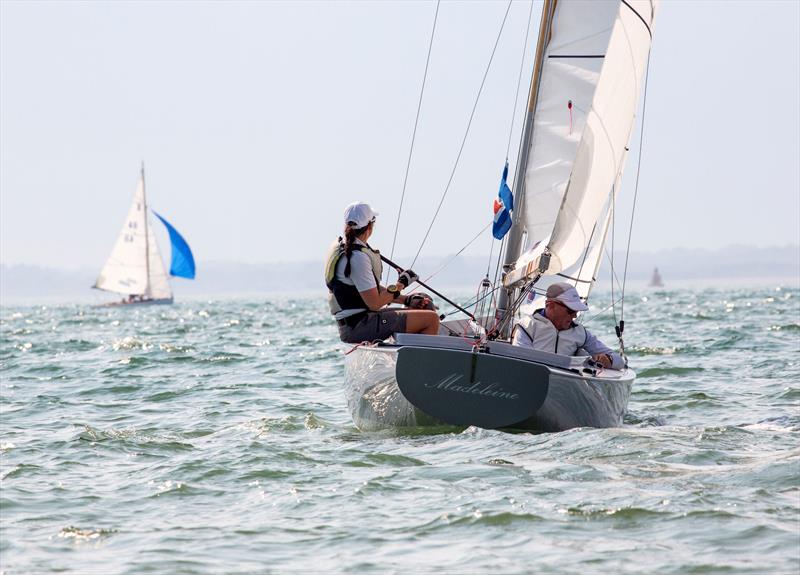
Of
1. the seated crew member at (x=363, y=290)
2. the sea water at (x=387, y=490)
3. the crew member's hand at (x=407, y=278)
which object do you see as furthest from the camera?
the crew member's hand at (x=407, y=278)

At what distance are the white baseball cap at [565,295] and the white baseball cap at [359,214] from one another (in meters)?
1.48

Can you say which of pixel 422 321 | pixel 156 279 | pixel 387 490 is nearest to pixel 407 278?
pixel 422 321

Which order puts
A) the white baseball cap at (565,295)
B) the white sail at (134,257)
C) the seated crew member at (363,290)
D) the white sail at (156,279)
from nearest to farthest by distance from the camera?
the white baseball cap at (565,295)
the seated crew member at (363,290)
the white sail at (134,257)
the white sail at (156,279)

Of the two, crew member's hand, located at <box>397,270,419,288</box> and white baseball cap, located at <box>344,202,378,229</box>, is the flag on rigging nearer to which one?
crew member's hand, located at <box>397,270,419,288</box>

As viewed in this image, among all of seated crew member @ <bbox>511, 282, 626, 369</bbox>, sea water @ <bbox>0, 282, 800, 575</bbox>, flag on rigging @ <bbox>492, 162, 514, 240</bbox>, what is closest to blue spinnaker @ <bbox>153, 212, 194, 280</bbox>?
sea water @ <bbox>0, 282, 800, 575</bbox>

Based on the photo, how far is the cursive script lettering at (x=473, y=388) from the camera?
25.1 feet

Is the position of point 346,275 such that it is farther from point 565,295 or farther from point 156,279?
point 156,279

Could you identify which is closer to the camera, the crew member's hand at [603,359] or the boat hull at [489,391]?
the boat hull at [489,391]

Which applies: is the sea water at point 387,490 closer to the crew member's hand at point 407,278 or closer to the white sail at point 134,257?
the crew member's hand at point 407,278

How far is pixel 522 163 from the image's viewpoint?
1049 cm

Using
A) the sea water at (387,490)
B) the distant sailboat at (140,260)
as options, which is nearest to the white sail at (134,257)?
the distant sailboat at (140,260)

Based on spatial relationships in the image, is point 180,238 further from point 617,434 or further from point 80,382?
point 617,434

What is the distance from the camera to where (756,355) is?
15852mm

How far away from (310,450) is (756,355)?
947 cm
